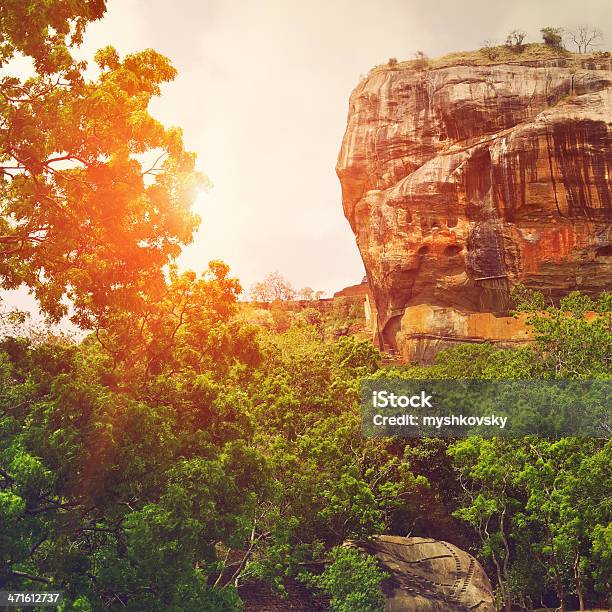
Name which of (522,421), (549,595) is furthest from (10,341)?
(549,595)

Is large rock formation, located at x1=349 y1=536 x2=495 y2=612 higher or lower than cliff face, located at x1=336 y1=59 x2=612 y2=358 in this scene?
lower

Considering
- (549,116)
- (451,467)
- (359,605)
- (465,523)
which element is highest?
(549,116)

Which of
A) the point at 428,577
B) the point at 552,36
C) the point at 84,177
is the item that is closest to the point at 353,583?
the point at 428,577

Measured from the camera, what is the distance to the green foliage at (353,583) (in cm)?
1438

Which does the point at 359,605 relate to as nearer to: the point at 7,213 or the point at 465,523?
the point at 465,523

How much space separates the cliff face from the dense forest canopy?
15.1 m

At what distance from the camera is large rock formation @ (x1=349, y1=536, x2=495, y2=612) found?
15.1 m

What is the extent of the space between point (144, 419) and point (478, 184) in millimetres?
24601

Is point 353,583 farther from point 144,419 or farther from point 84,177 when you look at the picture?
point 84,177

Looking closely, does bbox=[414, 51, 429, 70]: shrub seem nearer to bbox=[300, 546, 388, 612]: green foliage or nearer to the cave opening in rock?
the cave opening in rock

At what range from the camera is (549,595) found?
19.5 metres

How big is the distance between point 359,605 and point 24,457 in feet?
26.0

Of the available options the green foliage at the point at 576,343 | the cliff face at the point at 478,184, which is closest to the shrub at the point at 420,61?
the cliff face at the point at 478,184

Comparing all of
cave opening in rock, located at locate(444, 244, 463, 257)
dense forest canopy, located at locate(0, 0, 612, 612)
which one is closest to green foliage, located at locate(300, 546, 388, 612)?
dense forest canopy, located at locate(0, 0, 612, 612)
